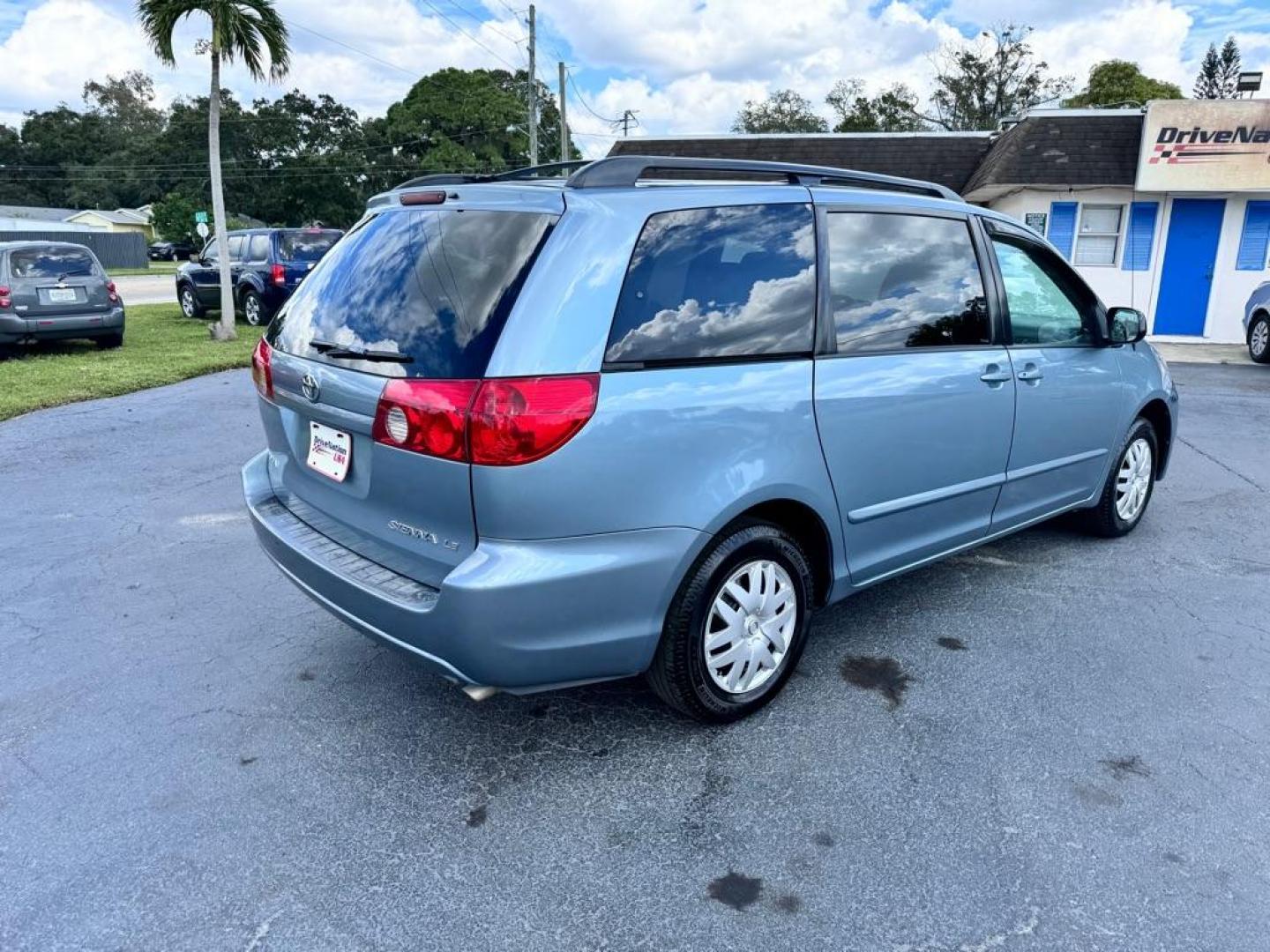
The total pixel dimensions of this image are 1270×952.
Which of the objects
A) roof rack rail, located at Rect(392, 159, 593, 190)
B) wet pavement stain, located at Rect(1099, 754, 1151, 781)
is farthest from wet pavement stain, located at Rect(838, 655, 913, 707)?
roof rack rail, located at Rect(392, 159, 593, 190)

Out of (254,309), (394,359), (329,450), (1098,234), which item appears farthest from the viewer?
(1098,234)

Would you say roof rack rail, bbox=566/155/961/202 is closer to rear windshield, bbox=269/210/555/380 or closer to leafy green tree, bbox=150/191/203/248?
rear windshield, bbox=269/210/555/380

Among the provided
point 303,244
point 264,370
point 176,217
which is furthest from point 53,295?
point 176,217

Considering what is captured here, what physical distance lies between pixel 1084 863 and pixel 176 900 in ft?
7.64

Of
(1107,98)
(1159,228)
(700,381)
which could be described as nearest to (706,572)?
(700,381)

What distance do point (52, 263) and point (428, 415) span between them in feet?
39.5

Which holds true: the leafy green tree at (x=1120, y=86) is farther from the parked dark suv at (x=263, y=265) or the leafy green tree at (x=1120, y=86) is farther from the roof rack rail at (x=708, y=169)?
the roof rack rail at (x=708, y=169)

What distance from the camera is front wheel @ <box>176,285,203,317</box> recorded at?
1680 centimetres

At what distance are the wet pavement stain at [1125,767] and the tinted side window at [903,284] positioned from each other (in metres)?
1.55

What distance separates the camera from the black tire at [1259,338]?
12961mm

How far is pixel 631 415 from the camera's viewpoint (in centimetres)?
245

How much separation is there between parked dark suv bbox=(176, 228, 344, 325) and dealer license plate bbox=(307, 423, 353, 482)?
12478mm

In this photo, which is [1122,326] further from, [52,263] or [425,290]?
[52,263]

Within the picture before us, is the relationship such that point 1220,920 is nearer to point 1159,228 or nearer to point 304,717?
point 304,717
